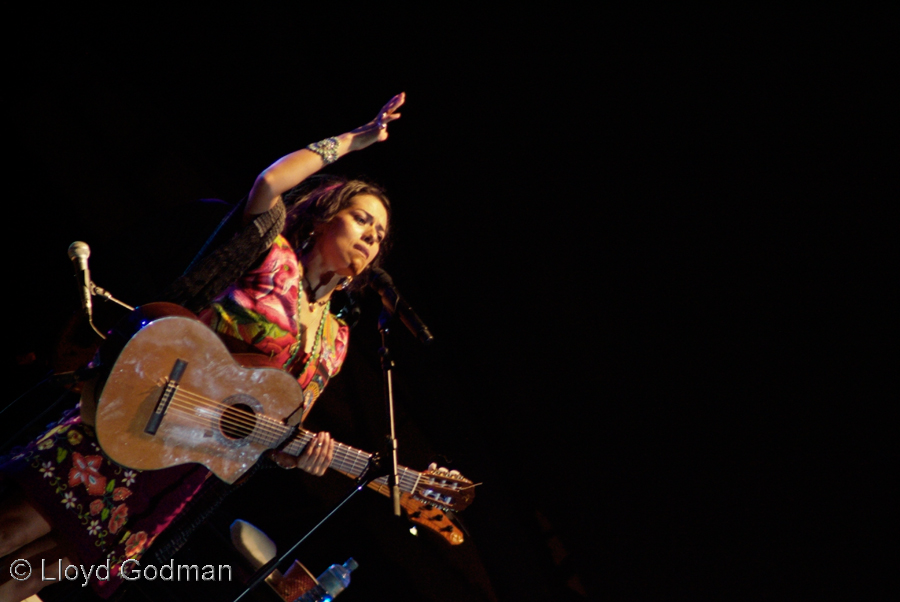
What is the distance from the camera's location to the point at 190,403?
156 cm

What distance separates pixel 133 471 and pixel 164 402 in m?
0.30

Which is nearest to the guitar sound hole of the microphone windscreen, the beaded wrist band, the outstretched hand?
the microphone windscreen

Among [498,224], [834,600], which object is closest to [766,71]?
[498,224]

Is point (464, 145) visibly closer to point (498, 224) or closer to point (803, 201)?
point (498, 224)

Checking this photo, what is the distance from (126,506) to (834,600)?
296 centimetres

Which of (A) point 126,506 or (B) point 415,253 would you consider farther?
(B) point 415,253

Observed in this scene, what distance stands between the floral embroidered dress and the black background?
2.09ft

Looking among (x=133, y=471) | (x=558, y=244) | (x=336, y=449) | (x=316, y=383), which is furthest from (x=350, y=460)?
(x=558, y=244)

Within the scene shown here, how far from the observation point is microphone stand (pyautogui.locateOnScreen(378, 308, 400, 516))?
1.68 meters

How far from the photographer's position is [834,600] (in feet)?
7.52

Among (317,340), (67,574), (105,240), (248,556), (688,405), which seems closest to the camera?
(67,574)

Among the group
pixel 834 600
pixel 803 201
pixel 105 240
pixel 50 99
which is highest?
pixel 50 99

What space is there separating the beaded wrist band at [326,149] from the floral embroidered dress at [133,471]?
391mm

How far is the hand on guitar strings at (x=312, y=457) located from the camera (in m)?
1.89
